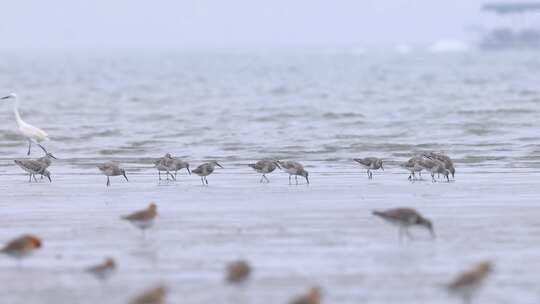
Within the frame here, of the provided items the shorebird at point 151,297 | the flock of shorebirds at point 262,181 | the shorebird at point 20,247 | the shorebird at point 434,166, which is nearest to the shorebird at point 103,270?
the flock of shorebirds at point 262,181

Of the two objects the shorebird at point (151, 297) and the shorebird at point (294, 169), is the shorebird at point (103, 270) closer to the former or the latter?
the shorebird at point (151, 297)

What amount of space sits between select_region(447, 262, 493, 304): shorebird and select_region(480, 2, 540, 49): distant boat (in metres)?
163

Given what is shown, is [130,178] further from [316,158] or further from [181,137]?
[181,137]

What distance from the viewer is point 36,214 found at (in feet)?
48.4

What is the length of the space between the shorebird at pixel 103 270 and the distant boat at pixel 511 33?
162659 mm

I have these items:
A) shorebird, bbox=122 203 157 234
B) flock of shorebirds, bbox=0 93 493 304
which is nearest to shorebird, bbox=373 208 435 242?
flock of shorebirds, bbox=0 93 493 304

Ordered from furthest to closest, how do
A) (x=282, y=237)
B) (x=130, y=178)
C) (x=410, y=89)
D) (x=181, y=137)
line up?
(x=410, y=89), (x=181, y=137), (x=130, y=178), (x=282, y=237)

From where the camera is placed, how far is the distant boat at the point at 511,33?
172 m

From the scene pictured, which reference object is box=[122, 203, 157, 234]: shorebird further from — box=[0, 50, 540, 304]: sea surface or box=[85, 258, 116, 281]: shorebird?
box=[85, 258, 116, 281]: shorebird

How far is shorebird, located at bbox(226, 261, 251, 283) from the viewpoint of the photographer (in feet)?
33.0

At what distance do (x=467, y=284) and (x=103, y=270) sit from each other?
2848 mm

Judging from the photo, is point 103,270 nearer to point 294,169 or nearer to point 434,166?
point 294,169

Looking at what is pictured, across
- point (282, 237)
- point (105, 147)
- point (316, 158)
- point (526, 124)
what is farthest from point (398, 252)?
point (526, 124)

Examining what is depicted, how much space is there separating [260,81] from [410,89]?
15.1m
